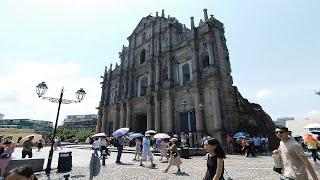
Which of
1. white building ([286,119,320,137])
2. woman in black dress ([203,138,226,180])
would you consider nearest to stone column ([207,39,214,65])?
woman in black dress ([203,138,226,180])

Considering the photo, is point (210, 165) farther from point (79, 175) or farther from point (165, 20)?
point (165, 20)

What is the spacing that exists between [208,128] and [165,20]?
690 inches

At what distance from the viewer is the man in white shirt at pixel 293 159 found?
3436 mm

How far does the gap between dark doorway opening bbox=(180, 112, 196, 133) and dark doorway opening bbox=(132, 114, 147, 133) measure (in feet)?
28.3

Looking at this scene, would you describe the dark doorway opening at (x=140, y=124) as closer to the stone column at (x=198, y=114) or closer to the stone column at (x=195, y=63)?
the stone column at (x=198, y=114)

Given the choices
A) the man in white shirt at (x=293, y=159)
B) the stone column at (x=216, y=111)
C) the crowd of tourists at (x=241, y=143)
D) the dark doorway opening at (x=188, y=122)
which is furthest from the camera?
the dark doorway opening at (x=188, y=122)

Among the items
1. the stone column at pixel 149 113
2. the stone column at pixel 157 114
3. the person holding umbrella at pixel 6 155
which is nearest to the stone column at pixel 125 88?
the stone column at pixel 149 113

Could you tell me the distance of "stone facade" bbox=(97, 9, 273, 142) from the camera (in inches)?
878

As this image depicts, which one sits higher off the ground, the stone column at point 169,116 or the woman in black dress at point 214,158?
the stone column at point 169,116

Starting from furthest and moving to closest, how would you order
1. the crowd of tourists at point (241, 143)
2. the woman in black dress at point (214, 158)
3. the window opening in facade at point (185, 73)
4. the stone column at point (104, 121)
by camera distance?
the stone column at point (104, 121) < the window opening in facade at point (185, 73) < the crowd of tourists at point (241, 143) < the woman in black dress at point (214, 158)

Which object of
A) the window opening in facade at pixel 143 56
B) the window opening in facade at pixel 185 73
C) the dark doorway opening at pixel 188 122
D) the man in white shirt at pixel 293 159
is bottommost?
the man in white shirt at pixel 293 159

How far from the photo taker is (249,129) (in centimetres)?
2244

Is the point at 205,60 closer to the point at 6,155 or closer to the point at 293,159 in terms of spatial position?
the point at 6,155

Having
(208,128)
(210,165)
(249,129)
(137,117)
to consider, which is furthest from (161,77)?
(210,165)
